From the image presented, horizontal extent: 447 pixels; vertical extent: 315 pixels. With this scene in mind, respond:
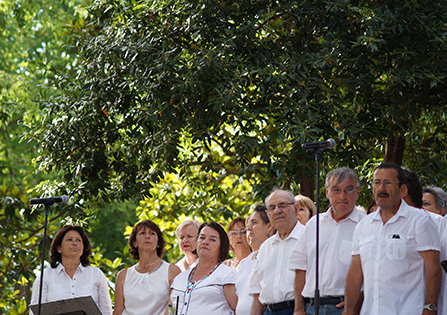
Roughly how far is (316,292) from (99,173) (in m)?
3.22

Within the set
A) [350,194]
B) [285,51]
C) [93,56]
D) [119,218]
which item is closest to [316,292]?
[350,194]

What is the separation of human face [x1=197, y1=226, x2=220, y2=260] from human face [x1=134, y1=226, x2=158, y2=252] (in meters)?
0.54

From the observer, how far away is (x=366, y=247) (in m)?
3.71

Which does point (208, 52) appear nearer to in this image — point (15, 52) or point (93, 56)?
point (93, 56)

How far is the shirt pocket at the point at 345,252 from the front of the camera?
394 centimetres

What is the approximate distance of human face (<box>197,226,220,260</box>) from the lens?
4762 millimetres

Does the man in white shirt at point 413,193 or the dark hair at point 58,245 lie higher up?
the man in white shirt at point 413,193

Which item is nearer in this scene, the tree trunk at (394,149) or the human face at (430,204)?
the human face at (430,204)

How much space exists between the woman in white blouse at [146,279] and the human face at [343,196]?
1693 millimetres

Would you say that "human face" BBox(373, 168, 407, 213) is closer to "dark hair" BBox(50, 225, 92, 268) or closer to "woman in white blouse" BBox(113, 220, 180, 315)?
"woman in white blouse" BBox(113, 220, 180, 315)

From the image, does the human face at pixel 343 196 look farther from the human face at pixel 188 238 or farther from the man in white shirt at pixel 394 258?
the human face at pixel 188 238

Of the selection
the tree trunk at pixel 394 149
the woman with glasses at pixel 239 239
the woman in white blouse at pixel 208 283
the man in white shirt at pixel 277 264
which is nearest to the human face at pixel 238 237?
the woman with glasses at pixel 239 239

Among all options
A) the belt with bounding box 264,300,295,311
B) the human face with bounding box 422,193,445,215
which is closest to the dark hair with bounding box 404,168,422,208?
the human face with bounding box 422,193,445,215

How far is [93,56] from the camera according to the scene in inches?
244
